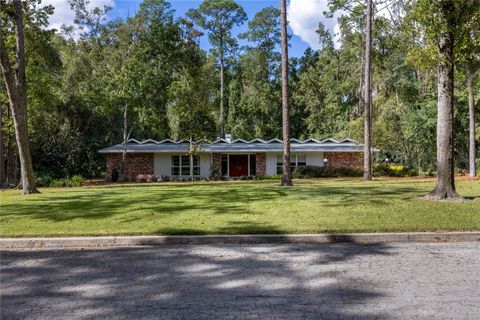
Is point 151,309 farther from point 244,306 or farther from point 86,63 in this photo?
point 86,63

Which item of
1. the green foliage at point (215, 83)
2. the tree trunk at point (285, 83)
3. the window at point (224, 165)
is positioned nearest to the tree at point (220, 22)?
the green foliage at point (215, 83)

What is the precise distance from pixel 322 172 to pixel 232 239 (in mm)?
24850

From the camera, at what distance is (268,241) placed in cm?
805

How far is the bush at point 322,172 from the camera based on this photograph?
105 ft

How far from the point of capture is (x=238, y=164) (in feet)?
114

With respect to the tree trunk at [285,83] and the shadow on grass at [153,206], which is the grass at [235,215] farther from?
the tree trunk at [285,83]

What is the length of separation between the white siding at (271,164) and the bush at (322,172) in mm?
2035

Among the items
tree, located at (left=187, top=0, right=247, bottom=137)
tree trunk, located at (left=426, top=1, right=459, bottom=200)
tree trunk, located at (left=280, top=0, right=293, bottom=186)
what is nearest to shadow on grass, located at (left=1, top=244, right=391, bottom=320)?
tree trunk, located at (left=426, top=1, right=459, bottom=200)

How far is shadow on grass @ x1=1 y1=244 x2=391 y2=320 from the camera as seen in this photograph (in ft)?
14.8

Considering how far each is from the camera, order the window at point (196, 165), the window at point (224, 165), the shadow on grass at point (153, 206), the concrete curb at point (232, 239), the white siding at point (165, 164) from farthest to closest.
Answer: the window at point (224, 165) < the window at point (196, 165) < the white siding at point (165, 164) < the shadow on grass at point (153, 206) < the concrete curb at point (232, 239)

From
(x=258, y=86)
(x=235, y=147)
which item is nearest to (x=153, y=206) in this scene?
(x=235, y=147)

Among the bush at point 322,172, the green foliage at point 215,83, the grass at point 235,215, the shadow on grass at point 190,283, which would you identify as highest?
the green foliage at point 215,83

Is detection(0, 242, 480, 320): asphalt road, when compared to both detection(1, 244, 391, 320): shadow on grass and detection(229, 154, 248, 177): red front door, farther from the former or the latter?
detection(229, 154, 248, 177): red front door

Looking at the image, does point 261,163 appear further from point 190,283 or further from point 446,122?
point 190,283
